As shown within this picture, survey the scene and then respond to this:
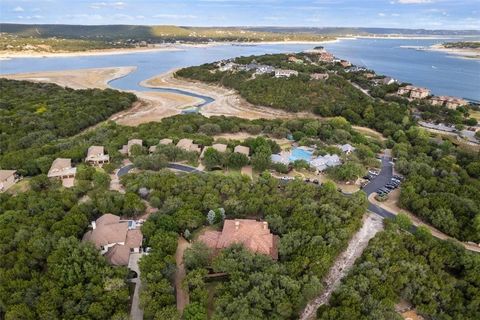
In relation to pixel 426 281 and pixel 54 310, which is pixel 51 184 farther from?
pixel 426 281

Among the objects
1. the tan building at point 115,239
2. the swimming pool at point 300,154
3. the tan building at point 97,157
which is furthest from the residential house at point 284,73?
the tan building at point 115,239

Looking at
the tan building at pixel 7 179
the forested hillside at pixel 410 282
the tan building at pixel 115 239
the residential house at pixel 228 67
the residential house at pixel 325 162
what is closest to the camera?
the forested hillside at pixel 410 282

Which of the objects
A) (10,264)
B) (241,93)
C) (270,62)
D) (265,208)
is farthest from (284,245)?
(270,62)

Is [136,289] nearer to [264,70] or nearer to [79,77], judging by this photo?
[264,70]

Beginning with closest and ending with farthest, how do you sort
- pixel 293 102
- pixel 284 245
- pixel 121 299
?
pixel 121 299 → pixel 284 245 → pixel 293 102

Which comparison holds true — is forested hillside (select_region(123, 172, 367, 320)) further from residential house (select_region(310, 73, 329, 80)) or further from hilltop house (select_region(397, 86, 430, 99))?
hilltop house (select_region(397, 86, 430, 99))

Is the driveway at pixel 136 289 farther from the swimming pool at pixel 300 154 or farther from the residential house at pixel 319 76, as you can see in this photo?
the residential house at pixel 319 76
